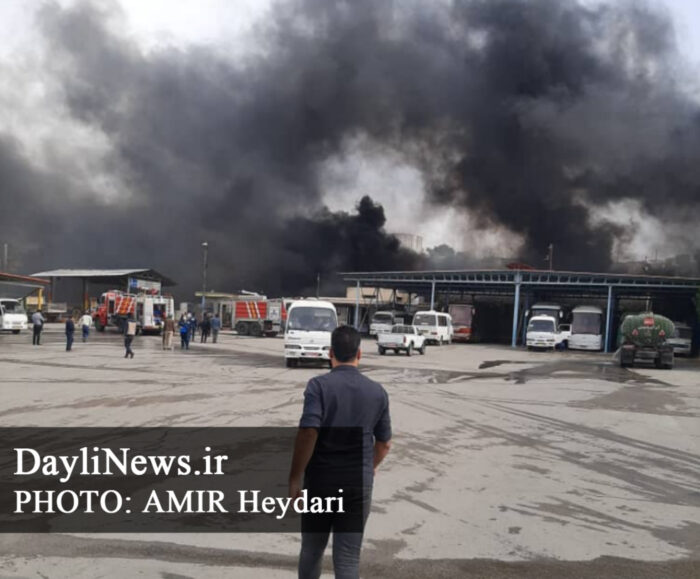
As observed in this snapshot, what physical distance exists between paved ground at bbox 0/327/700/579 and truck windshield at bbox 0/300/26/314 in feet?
66.5

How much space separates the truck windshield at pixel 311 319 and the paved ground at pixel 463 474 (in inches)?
101

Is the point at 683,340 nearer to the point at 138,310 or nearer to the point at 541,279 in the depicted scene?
the point at 541,279

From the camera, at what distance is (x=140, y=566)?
472 centimetres

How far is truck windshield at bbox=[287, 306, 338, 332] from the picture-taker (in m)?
21.4

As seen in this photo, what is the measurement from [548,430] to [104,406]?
7554 mm

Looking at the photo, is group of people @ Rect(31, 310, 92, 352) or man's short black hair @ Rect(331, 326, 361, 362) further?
group of people @ Rect(31, 310, 92, 352)

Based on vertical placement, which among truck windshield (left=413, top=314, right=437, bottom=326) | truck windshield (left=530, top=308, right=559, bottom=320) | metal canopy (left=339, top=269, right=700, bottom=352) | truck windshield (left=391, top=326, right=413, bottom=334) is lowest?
truck windshield (left=391, top=326, right=413, bottom=334)

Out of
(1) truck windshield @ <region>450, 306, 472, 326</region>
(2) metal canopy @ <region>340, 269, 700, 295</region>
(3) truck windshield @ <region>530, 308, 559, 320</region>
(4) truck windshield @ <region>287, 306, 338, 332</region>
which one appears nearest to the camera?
(4) truck windshield @ <region>287, 306, 338, 332</region>

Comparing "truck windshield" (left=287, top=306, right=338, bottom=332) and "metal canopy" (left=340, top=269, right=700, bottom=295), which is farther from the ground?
"metal canopy" (left=340, top=269, right=700, bottom=295)

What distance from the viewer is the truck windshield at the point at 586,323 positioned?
40000 millimetres

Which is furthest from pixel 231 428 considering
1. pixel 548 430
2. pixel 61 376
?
pixel 61 376

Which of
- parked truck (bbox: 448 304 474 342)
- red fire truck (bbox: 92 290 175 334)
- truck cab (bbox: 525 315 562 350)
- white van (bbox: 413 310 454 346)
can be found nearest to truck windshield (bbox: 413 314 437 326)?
white van (bbox: 413 310 454 346)

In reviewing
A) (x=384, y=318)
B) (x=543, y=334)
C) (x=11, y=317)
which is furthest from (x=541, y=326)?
(x=11, y=317)

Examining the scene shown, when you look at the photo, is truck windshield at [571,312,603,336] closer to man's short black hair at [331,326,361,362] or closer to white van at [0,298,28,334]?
white van at [0,298,28,334]
